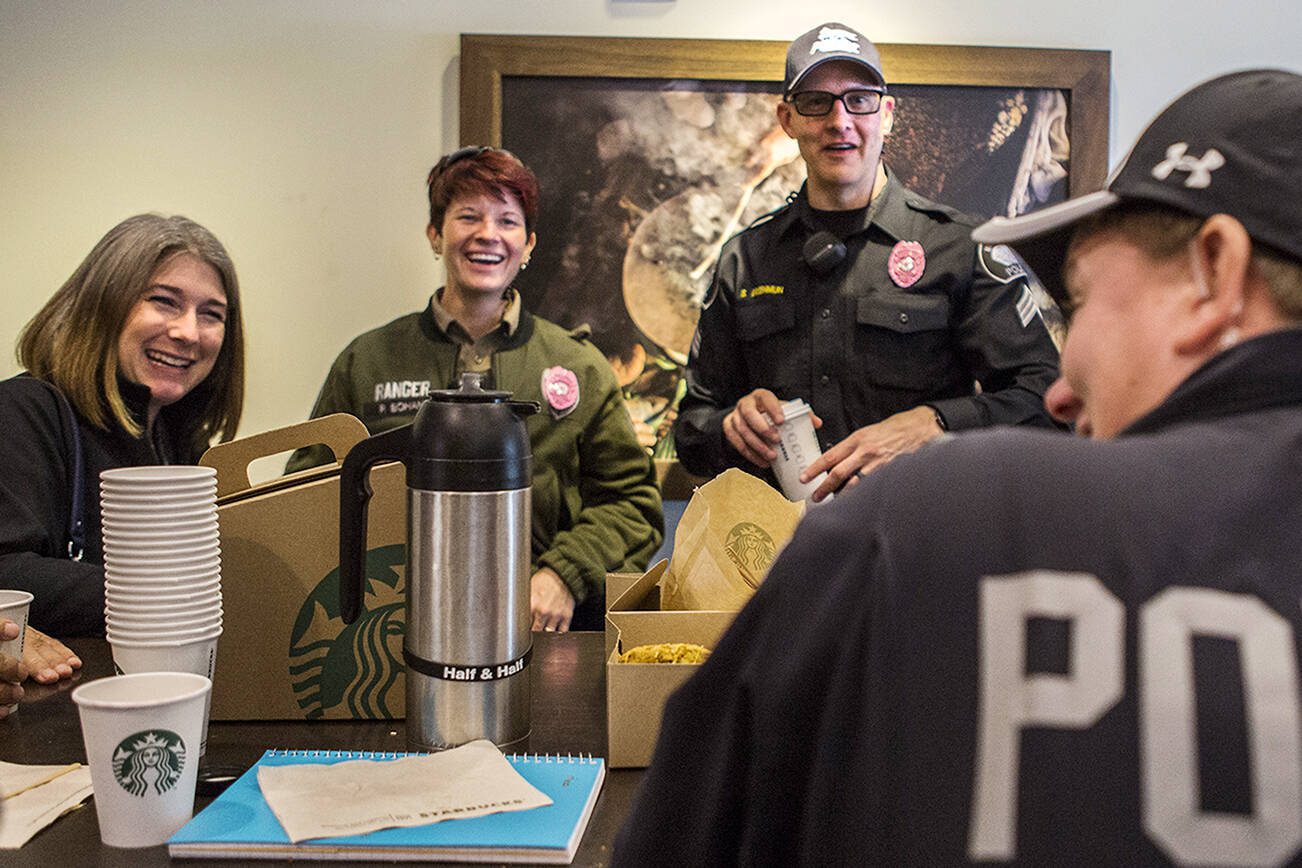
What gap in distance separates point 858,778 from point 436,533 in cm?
62

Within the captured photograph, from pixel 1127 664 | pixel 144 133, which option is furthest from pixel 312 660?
pixel 144 133

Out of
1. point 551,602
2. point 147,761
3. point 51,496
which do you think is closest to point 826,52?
point 551,602

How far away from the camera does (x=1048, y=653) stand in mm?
508

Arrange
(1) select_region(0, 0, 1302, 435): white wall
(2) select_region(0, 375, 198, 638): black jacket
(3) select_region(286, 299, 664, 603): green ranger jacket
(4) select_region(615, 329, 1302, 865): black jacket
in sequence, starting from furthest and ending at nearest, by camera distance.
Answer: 1. (1) select_region(0, 0, 1302, 435): white wall
2. (3) select_region(286, 299, 664, 603): green ranger jacket
3. (2) select_region(0, 375, 198, 638): black jacket
4. (4) select_region(615, 329, 1302, 865): black jacket

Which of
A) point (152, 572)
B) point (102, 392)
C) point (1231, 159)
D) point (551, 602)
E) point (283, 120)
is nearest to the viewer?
point (1231, 159)

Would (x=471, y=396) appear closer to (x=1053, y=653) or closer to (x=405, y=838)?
(x=405, y=838)

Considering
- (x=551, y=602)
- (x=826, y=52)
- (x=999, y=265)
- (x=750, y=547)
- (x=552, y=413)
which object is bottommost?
(x=551, y=602)

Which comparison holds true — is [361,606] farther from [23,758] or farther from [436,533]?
[23,758]

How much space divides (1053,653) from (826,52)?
194cm

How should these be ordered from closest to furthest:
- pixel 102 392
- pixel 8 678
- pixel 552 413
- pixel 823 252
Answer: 1. pixel 8 678
2. pixel 102 392
3. pixel 823 252
4. pixel 552 413

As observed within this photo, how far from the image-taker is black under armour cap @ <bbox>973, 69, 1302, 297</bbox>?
0.61 metres

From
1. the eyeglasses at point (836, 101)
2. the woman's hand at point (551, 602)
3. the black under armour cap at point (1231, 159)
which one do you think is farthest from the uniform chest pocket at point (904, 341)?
the black under armour cap at point (1231, 159)

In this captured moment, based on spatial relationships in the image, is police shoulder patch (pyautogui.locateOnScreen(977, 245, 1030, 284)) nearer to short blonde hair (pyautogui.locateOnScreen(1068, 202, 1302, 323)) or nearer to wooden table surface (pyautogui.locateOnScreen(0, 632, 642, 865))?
wooden table surface (pyautogui.locateOnScreen(0, 632, 642, 865))

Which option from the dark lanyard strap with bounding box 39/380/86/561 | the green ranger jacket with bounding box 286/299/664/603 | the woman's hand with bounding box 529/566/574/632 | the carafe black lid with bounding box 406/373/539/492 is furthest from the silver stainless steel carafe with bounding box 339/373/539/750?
the green ranger jacket with bounding box 286/299/664/603
